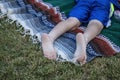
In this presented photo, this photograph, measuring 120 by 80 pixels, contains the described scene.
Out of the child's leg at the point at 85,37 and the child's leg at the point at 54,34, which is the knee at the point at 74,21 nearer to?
the child's leg at the point at 54,34

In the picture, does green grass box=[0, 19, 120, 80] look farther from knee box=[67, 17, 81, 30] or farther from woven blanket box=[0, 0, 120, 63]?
knee box=[67, 17, 81, 30]

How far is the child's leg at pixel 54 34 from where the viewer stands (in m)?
3.85

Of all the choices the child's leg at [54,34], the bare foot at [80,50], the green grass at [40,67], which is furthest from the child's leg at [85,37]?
the child's leg at [54,34]

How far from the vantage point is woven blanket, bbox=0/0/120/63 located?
13.2 ft

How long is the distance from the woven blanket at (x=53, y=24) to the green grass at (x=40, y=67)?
0.14 metres

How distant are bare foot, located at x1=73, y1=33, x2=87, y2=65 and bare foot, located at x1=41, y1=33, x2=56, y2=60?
0.80 ft

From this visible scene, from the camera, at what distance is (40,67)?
364 cm

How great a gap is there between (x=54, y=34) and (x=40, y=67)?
Result: 0.58 meters

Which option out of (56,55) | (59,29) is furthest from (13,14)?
(56,55)

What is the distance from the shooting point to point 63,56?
3879mm

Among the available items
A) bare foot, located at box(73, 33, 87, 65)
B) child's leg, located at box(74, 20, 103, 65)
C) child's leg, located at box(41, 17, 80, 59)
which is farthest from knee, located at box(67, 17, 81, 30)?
bare foot, located at box(73, 33, 87, 65)

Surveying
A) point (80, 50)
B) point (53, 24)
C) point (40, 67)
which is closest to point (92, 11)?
point (53, 24)

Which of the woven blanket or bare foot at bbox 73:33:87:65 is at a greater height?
bare foot at bbox 73:33:87:65

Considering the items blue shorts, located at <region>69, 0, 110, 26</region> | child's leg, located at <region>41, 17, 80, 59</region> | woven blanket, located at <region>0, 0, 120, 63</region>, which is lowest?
woven blanket, located at <region>0, 0, 120, 63</region>
